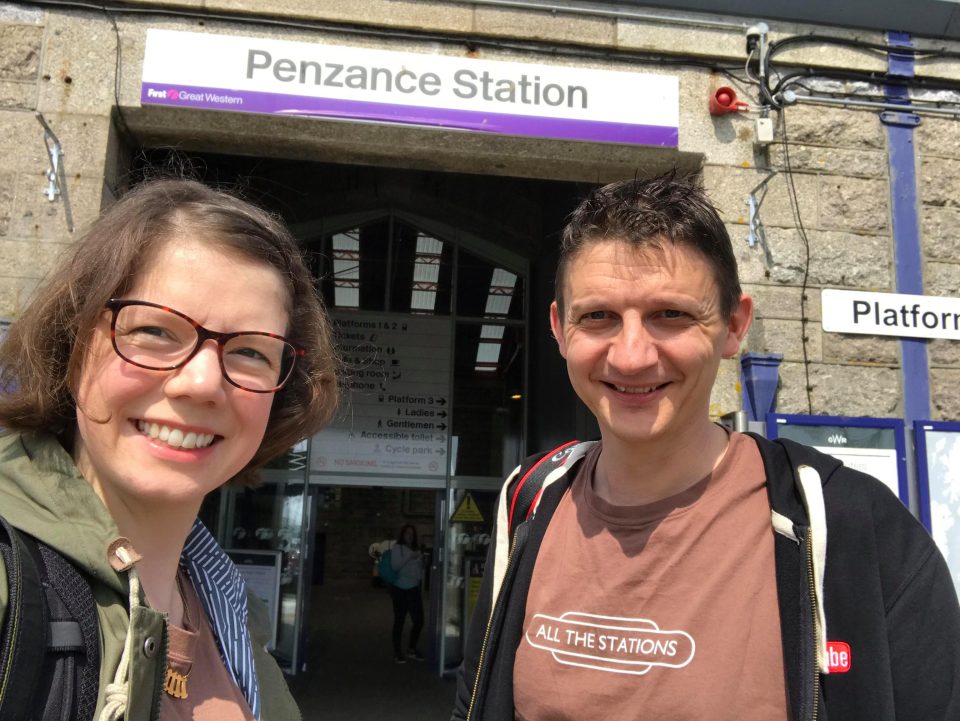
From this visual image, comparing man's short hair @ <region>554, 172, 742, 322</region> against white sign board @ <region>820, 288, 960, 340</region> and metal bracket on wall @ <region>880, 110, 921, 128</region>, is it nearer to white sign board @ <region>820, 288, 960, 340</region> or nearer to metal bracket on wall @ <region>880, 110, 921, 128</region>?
white sign board @ <region>820, 288, 960, 340</region>

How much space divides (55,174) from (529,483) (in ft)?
11.8

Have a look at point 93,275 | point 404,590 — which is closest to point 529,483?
point 93,275

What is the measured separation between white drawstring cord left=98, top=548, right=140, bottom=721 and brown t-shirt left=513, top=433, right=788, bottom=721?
84 centimetres

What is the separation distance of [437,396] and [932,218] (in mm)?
5812

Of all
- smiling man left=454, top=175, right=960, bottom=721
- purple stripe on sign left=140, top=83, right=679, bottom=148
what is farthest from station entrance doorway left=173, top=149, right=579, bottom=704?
smiling man left=454, top=175, right=960, bottom=721

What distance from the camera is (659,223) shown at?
162cm

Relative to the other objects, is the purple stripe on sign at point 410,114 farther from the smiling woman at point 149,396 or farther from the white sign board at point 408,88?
the smiling woman at point 149,396

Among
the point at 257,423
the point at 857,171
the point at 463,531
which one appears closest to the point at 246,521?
the point at 463,531

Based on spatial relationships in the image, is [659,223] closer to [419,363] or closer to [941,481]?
[941,481]

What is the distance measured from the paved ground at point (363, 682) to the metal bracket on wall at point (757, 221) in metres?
4.75

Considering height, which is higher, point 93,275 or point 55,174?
point 55,174

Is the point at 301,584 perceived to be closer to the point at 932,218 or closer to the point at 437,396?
the point at 437,396

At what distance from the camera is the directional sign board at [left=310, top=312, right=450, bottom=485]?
890 centimetres

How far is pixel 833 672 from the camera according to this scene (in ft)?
4.37
